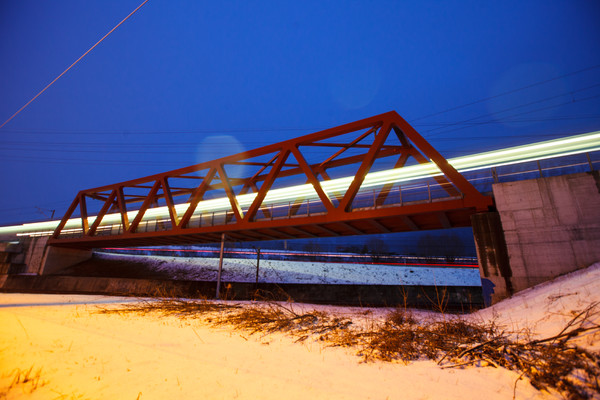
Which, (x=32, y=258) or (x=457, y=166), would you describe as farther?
(x=32, y=258)

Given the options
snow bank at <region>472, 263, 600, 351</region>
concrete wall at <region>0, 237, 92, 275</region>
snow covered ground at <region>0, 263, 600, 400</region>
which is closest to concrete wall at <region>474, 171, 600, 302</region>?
snow bank at <region>472, 263, 600, 351</region>

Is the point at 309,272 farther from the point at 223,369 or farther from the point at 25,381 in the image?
the point at 25,381

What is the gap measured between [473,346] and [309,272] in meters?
28.4

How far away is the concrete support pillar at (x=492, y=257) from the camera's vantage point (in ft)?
34.0

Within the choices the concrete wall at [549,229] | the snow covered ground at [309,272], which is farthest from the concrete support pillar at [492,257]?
the snow covered ground at [309,272]

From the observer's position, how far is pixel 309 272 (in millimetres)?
31578

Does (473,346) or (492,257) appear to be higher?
(492,257)

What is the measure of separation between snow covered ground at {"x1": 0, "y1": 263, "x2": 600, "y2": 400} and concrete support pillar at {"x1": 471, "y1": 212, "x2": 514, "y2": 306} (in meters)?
5.04

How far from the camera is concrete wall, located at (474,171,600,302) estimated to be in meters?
9.64

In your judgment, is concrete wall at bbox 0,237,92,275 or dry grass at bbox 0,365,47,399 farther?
concrete wall at bbox 0,237,92,275

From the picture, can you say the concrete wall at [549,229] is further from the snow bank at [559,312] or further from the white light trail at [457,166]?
the white light trail at [457,166]

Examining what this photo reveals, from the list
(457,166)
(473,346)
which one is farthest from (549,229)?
(473,346)

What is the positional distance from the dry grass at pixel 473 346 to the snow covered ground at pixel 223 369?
21 centimetres

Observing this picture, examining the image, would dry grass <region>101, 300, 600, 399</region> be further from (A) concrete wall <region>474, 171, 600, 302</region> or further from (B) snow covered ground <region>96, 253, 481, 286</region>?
(B) snow covered ground <region>96, 253, 481, 286</region>
